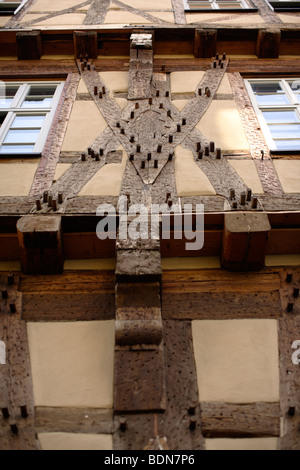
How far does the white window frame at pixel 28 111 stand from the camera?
4.11 metres

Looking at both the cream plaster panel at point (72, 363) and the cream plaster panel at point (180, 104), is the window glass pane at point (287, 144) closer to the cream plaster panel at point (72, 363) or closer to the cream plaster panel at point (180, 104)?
the cream plaster panel at point (180, 104)

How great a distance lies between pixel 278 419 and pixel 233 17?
17.6ft

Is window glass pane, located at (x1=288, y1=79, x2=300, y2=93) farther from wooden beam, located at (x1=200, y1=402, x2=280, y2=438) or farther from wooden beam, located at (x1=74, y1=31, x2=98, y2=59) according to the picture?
wooden beam, located at (x1=200, y1=402, x2=280, y2=438)

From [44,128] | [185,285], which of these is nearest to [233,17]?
[44,128]

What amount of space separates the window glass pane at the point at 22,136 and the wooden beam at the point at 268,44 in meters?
2.93

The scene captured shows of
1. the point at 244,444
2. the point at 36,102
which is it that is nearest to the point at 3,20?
the point at 36,102

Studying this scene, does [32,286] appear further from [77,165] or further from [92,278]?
[77,165]

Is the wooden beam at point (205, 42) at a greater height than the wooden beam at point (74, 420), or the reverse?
the wooden beam at point (205, 42)

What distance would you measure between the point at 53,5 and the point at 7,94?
2.17m

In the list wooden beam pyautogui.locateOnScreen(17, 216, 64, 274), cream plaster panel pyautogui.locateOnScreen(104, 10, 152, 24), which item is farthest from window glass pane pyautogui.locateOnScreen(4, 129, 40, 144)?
cream plaster panel pyautogui.locateOnScreen(104, 10, 152, 24)

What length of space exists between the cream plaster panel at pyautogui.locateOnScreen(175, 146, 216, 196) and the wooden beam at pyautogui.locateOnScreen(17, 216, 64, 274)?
105 centimetres

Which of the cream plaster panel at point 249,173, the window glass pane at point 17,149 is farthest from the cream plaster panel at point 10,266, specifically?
the cream plaster panel at point 249,173

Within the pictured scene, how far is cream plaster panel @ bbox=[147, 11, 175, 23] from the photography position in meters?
6.04

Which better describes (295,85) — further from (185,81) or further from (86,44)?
(86,44)
